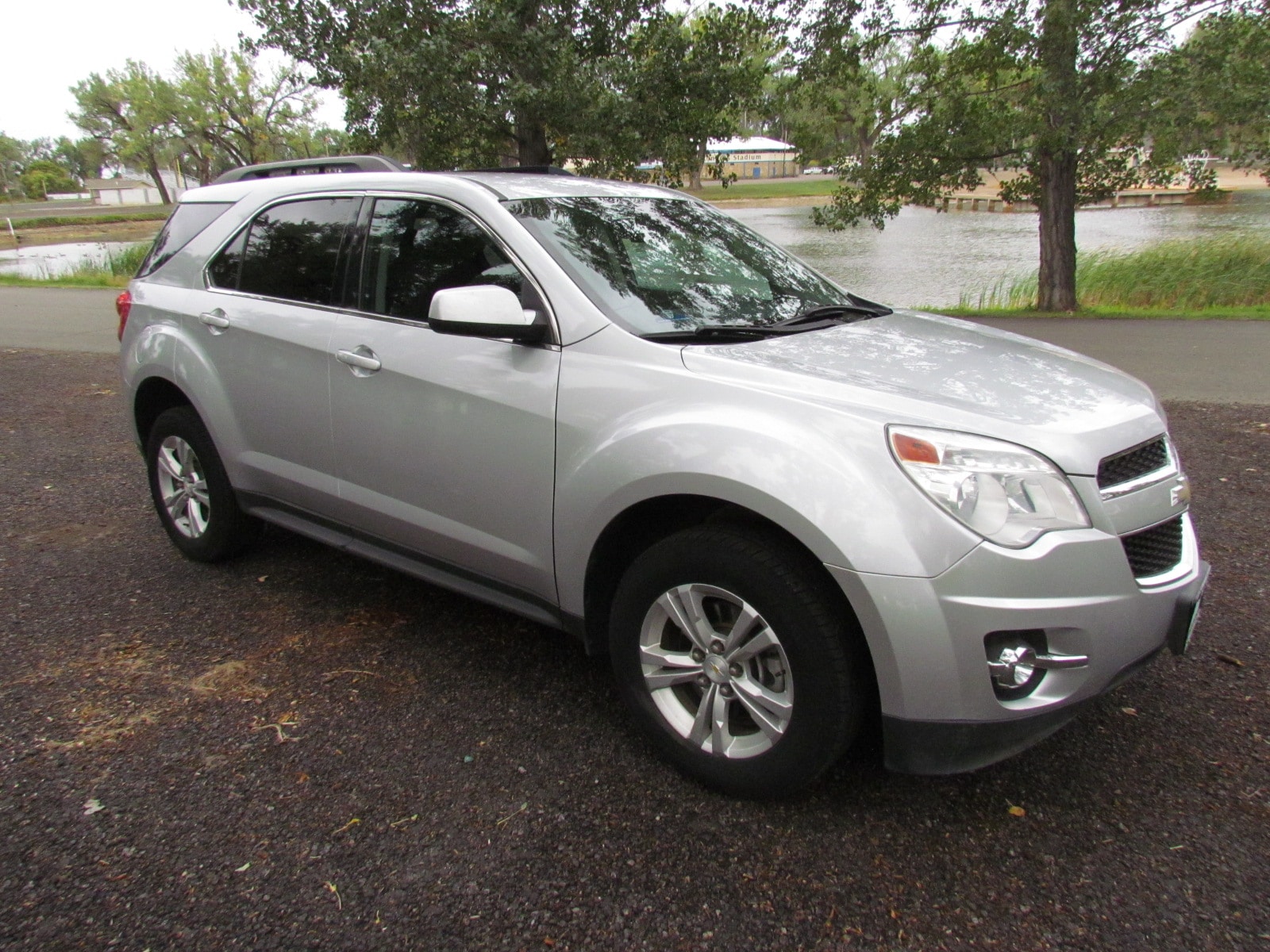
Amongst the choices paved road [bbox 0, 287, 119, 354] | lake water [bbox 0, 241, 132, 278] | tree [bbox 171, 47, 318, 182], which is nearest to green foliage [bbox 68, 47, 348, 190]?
tree [bbox 171, 47, 318, 182]

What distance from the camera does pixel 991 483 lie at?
2.29m

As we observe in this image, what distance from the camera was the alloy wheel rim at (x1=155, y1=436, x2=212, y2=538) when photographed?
14.1 feet

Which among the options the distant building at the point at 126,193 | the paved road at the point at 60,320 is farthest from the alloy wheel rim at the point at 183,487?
the distant building at the point at 126,193

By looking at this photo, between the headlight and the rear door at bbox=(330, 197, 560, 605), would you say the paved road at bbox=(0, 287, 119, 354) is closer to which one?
the rear door at bbox=(330, 197, 560, 605)

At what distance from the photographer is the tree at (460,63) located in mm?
9391

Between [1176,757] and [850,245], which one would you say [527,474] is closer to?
[1176,757]

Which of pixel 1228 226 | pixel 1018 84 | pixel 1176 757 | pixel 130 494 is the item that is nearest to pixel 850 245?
pixel 1228 226

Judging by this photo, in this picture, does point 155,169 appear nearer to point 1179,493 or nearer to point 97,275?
point 97,275

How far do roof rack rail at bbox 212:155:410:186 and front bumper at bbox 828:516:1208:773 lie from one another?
8.94 feet

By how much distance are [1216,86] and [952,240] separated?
16090 millimetres

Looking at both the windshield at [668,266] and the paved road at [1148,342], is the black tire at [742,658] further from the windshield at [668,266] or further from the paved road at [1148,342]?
the paved road at [1148,342]

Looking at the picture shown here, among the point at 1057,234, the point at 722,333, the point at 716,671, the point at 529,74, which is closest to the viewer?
the point at 716,671

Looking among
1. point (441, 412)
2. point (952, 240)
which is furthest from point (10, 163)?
point (441, 412)

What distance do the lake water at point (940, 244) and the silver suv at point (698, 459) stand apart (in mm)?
10820
